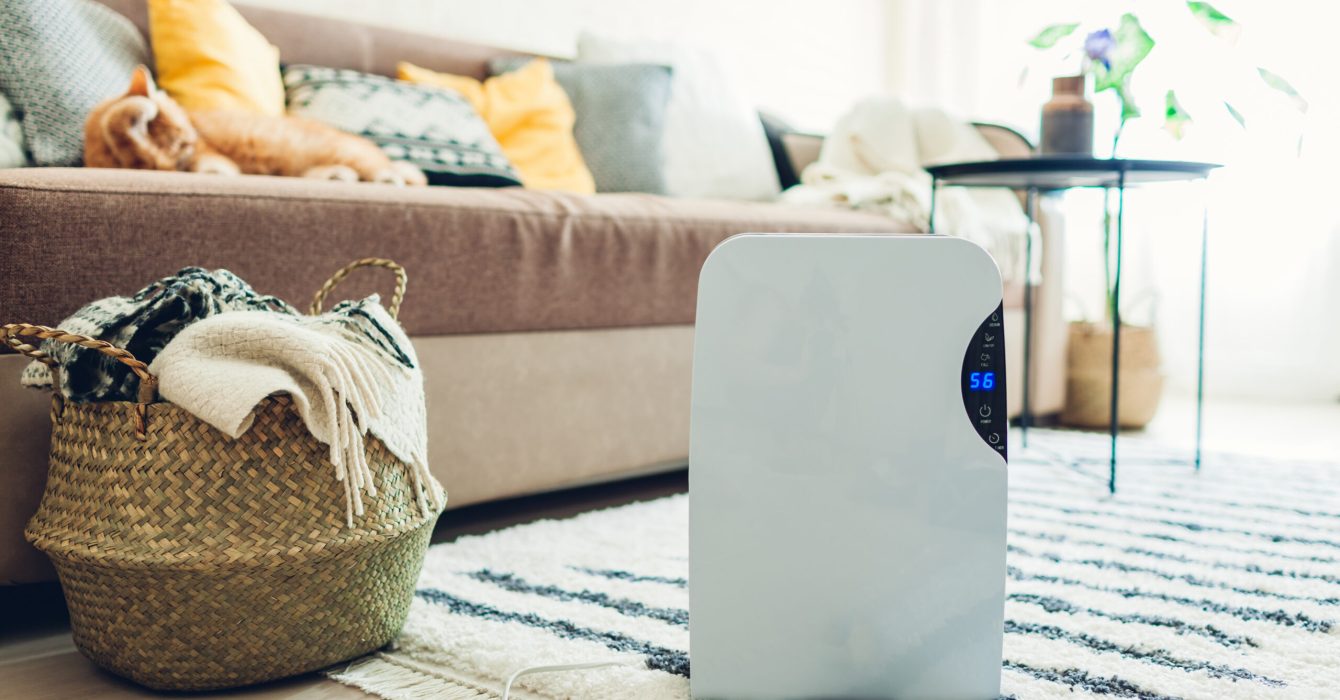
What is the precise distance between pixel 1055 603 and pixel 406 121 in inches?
52.8

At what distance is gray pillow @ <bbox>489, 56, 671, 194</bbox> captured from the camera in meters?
2.22

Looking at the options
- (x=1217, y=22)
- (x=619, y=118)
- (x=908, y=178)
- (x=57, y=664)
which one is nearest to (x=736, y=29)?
(x=619, y=118)

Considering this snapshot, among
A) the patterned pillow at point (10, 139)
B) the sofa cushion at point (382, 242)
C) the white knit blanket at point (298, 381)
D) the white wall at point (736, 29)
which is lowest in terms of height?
the white knit blanket at point (298, 381)

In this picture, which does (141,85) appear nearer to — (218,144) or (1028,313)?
(218,144)

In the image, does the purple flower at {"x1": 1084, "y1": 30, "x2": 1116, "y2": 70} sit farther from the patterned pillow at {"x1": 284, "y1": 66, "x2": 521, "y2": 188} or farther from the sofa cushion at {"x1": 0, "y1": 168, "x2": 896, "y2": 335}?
the patterned pillow at {"x1": 284, "y1": 66, "x2": 521, "y2": 188}

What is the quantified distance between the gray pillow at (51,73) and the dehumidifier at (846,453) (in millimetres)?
1116

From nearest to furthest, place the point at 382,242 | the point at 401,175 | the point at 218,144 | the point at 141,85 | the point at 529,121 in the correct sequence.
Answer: the point at 382,242, the point at 141,85, the point at 218,144, the point at 401,175, the point at 529,121

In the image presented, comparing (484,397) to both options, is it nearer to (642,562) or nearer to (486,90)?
(642,562)

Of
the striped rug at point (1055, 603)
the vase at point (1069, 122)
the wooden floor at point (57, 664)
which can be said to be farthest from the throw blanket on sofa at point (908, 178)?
the wooden floor at point (57, 664)

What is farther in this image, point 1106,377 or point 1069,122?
point 1106,377

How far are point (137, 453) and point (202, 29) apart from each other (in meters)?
1.12

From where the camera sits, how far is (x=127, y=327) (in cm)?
88

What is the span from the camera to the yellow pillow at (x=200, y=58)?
5.52 ft

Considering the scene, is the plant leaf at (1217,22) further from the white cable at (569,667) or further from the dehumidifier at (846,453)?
the white cable at (569,667)
